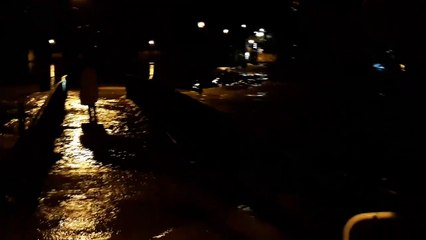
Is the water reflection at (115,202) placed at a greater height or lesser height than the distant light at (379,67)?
lesser

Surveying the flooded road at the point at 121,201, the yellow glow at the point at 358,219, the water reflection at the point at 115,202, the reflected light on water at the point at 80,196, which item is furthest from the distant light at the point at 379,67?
the reflected light on water at the point at 80,196

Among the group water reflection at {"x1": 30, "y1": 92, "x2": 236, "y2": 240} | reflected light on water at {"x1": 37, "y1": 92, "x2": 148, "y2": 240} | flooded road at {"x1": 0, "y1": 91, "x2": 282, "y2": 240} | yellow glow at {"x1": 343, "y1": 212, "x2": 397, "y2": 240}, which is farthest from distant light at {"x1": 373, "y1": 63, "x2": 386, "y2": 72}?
reflected light on water at {"x1": 37, "y1": 92, "x2": 148, "y2": 240}

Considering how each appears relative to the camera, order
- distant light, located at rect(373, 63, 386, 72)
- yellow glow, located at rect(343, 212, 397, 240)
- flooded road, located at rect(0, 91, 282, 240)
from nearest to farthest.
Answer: yellow glow, located at rect(343, 212, 397, 240), distant light, located at rect(373, 63, 386, 72), flooded road, located at rect(0, 91, 282, 240)

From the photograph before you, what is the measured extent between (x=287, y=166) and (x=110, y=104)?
12574 mm

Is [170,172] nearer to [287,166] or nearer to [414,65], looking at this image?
[287,166]

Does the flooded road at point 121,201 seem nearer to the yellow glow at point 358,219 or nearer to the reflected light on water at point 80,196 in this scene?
the reflected light on water at point 80,196

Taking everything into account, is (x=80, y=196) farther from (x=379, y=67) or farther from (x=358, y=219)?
(x=358, y=219)

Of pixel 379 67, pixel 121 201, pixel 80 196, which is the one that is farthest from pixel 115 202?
pixel 379 67

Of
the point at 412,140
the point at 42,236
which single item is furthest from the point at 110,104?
the point at 412,140

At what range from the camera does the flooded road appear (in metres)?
6.88

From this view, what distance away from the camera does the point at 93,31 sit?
30.9 metres

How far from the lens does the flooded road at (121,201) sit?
6879 mm

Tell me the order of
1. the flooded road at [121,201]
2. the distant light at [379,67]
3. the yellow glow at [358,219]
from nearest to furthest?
the yellow glow at [358,219]
the distant light at [379,67]
the flooded road at [121,201]

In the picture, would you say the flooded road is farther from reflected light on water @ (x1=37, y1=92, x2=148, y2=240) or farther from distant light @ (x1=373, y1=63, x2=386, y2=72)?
distant light @ (x1=373, y1=63, x2=386, y2=72)
